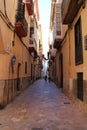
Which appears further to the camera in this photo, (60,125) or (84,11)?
(84,11)

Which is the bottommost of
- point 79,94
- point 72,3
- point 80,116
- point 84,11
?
point 80,116

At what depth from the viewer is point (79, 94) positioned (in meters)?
8.85

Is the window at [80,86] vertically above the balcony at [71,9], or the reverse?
the balcony at [71,9]

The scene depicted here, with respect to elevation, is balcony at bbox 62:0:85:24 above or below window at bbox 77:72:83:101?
above

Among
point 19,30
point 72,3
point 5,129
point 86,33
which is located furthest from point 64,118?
point 19,30

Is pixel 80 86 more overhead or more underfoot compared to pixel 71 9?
more underfoot

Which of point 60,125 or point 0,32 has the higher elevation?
point 0,32

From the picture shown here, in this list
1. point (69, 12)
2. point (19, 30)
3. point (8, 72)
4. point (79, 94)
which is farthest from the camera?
point (19, 30)

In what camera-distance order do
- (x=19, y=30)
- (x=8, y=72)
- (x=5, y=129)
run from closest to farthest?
(x=5, y=129), (x=8, y=72), (x=19, y=30)

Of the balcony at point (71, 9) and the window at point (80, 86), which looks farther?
the window at point (80, 86)

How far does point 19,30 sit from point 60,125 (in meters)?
7.83

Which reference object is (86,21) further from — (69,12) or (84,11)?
(69,12)

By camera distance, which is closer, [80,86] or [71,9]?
[80,86]

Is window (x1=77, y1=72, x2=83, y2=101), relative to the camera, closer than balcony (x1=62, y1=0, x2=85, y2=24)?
No
